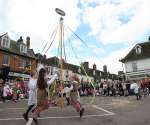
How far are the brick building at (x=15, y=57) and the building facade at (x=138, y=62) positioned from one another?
1694 centimetres

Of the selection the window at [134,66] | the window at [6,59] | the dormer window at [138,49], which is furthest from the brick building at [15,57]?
the dormer window at [138,49]

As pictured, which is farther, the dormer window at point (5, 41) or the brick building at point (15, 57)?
the dormer window at point (5, 41)

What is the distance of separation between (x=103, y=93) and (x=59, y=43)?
15457 millimetres

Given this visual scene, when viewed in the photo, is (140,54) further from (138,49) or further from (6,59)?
(6,59)

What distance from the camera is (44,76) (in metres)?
9.68

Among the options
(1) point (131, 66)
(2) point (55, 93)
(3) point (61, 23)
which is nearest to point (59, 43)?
(3) point (61, 23)

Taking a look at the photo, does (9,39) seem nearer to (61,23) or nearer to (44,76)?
(61,23)

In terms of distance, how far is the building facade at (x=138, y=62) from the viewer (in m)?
49.7

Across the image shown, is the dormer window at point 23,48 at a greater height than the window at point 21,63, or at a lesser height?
greater

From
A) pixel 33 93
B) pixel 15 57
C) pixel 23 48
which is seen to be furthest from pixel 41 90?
pixel 23 48

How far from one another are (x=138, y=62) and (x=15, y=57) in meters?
21.1

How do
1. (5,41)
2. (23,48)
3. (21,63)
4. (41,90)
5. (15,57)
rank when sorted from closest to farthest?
1. (41,90)
2. (5,41)
3. (15,57)
4. (21,63)
5. (23,48)

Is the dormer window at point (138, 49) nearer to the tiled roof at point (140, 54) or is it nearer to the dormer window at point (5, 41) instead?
the tiled roof at point (140, 54)

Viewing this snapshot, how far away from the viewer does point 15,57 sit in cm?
4684
